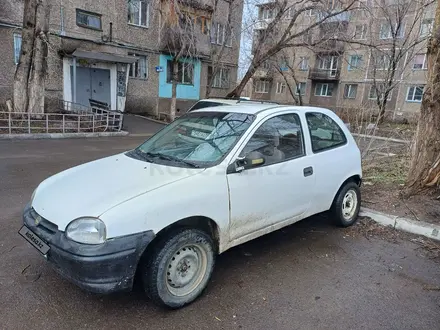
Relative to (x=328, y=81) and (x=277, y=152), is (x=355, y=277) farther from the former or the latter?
(x=328, y=81)

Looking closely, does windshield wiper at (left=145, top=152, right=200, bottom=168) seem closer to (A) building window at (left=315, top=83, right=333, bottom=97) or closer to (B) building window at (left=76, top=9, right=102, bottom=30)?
(B) building window at (left=76, top=9, right=102, bottom=30)

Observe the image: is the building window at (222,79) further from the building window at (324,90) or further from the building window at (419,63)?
the building window at (324,90)

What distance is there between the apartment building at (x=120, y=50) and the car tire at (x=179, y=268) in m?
11.8

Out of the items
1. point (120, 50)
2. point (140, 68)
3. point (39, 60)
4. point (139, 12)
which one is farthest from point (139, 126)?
point (139, 12)

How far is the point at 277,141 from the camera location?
11.6ft

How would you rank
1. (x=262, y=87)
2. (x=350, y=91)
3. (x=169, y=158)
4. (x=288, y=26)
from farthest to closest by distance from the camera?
(x=262, y=87)
(x=350, y=91)
(x=288, y=26)
(x=169, y=158)

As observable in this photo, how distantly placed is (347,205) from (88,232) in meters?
3.56

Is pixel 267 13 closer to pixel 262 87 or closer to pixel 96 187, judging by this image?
pixel 96 187

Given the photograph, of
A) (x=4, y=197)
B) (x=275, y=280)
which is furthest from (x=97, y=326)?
(x=4, y=197)

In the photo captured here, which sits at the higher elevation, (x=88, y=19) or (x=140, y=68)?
(x=88, y=19)

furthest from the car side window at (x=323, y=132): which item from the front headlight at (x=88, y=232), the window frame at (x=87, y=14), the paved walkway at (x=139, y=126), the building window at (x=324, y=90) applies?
the building window at (x=324, y=90)

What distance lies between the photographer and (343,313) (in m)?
2.75

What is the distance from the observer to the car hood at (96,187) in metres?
2.48

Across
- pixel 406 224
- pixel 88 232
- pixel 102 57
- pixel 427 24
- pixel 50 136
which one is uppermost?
pixel 427 24
